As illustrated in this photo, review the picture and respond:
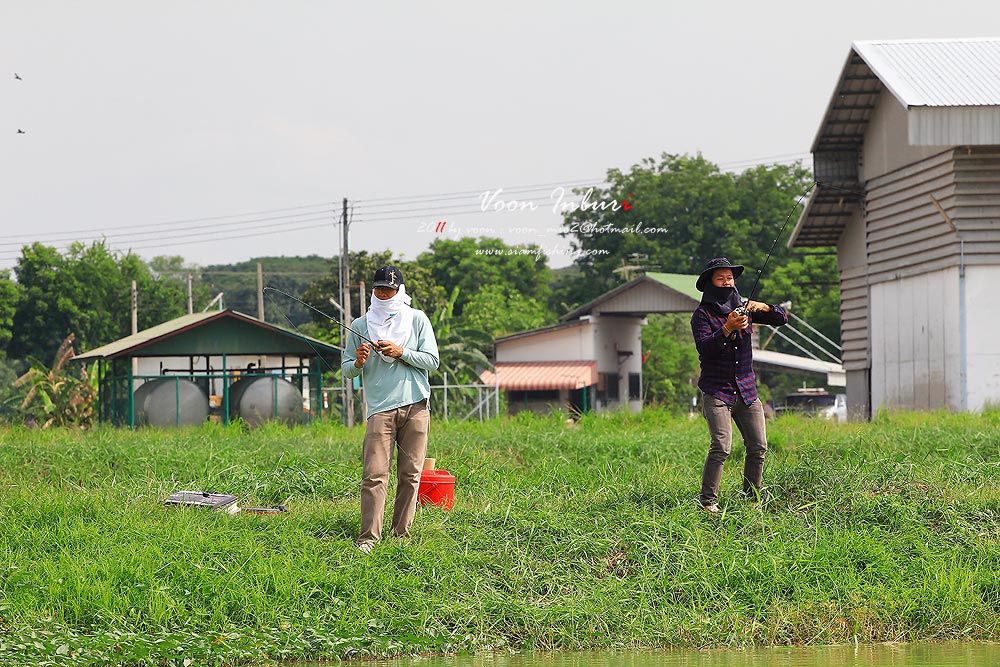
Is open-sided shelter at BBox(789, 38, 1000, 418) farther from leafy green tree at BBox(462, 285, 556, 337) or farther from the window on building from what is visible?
leafy green tree at BBox(462, 285, 556, 337)

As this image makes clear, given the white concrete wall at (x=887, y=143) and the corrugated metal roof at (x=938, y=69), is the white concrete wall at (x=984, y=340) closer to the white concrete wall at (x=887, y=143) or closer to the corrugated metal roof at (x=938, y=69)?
the white concrete wall at (x=887, y=143)

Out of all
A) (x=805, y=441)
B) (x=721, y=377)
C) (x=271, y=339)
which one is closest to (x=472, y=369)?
(x=271, y=339)

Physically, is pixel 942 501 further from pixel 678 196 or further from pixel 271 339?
pixel 678 196

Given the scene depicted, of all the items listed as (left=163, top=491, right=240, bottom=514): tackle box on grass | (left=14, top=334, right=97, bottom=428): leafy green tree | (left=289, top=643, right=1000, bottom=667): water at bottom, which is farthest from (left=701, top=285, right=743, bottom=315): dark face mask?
(left=14, top=334, right=97, bottom=428): leafy green tree

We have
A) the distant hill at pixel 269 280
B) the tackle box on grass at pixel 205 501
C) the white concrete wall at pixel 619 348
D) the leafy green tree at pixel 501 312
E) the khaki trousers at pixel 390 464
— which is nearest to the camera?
the khaki trousers at pixel 390 464

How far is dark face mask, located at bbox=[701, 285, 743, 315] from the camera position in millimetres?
9344

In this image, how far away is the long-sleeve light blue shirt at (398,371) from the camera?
866 cm

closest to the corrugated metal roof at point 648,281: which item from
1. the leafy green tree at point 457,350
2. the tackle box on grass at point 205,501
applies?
the leafy green tree at point 457,350

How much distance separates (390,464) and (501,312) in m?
48.0

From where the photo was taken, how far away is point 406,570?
309 inches

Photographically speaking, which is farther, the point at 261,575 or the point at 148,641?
the point at 261,575

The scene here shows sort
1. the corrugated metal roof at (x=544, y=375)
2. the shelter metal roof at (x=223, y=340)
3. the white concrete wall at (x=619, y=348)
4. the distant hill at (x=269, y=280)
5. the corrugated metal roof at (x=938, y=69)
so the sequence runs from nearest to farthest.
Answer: the corrugated metal roof at (x=938, y=69) < the shelter metal roof at (x=223, y=340) < the corrugated metal roof at (x=544, y=375) < the white concrete wall at (x=619, y=348) < the distant hill at (x=269, y=280)

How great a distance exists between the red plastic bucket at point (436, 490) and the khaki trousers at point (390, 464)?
3.45 ft

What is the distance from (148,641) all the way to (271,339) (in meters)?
22.5
